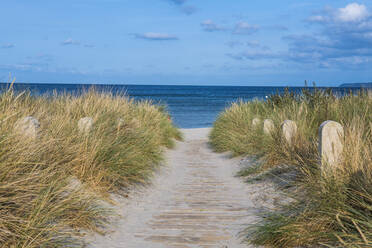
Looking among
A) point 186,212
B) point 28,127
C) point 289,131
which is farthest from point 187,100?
point 28,127

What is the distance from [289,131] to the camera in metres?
7.22

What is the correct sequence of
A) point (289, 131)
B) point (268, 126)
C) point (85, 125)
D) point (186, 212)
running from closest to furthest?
point (186, 212) < point (85, 125) < point (289, 131) < point (268, 126)

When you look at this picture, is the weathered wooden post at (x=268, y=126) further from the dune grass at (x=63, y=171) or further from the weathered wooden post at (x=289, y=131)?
the dune grass at (x=63, y=171)

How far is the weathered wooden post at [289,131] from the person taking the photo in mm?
7145

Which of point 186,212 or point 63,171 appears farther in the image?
point 186,212

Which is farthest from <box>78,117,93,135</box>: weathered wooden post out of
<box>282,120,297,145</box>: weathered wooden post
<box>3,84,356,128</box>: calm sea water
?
<box>282,120,297,145</box>: weathered wooden post

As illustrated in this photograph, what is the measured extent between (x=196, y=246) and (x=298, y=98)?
8671 millimetres

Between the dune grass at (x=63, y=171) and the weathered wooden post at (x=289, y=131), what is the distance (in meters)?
2.63

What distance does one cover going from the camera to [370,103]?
27.8ft

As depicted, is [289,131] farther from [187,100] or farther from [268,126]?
[187,100]

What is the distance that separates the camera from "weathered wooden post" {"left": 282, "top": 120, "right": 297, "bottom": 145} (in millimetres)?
7145

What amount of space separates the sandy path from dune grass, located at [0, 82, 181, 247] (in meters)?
Answer: 0.34

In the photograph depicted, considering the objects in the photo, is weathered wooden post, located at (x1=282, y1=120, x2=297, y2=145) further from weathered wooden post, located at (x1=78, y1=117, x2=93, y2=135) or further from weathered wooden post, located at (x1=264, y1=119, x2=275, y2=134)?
weathered wooden post, located at (x1=78, y1=117, x2=93, y2=135)

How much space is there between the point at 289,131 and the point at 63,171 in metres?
4.27
